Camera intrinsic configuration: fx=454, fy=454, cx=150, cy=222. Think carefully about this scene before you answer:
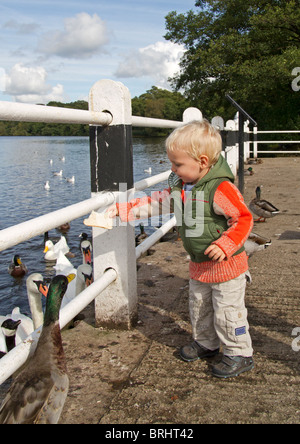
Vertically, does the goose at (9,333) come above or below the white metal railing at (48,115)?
below

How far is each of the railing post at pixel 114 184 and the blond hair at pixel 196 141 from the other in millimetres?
496

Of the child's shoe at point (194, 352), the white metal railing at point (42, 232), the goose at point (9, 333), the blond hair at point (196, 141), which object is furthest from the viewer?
the goose at point (9, 333)

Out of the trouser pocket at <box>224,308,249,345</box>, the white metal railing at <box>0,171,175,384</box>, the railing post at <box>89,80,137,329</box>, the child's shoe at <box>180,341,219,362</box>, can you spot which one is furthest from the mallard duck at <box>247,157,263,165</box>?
the trouser pocket at <box>224,308,249,345</box>

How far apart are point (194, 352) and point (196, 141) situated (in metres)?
1.18

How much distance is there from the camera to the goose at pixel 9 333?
5164mm

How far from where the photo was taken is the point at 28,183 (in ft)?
79.7

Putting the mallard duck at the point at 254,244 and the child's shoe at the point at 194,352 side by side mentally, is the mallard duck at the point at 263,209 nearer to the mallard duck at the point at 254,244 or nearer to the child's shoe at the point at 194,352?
the mallard duck at the point at 254,244

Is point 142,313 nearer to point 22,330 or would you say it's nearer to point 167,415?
point 167,415

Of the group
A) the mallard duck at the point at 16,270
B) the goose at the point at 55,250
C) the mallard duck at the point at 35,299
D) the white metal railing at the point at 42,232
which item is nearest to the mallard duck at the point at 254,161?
the goose at the point at 55,250

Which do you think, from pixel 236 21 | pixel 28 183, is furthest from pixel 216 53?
pixel 28 183

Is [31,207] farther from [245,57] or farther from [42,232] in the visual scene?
[42,232]

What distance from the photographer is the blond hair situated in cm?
234

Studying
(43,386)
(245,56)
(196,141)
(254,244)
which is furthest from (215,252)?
(245,56)
